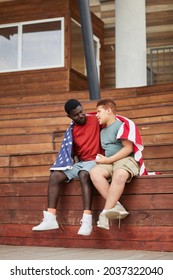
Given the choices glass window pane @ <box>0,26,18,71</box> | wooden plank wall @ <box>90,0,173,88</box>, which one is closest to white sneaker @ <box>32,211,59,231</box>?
glass window pane @ <box>0,26,18,71</box>

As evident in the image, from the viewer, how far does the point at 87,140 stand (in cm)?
389

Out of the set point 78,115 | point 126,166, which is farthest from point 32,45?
point 126,166

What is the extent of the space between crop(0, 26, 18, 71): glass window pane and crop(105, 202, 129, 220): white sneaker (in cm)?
708

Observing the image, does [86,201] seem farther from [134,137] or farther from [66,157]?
[134,137]

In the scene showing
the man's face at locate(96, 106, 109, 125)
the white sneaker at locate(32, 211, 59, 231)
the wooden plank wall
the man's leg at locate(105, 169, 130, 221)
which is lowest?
the white sneaker at locate(32, 211, 59, 231)

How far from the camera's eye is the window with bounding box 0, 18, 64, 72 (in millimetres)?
9961

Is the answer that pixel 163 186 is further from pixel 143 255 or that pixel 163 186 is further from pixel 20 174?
pixel 20 174

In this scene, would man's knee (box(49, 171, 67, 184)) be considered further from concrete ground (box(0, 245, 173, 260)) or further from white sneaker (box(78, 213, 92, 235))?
concrete ground (box(0, 245, 173, 260))

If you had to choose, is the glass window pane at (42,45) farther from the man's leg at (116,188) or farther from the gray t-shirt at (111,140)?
the man's leg at (116,188)

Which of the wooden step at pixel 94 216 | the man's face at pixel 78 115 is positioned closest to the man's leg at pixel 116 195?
the wooden step at pixel 94 216

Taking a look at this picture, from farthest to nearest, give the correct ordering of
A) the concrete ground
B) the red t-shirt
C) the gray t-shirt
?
the red t-shirt → the gray t-shirt → the concrete ground

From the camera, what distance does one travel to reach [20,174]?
491 centimetres

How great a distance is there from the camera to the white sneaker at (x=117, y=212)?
3.42 meters

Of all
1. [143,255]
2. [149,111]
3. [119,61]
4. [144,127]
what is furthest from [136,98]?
[143,255]
